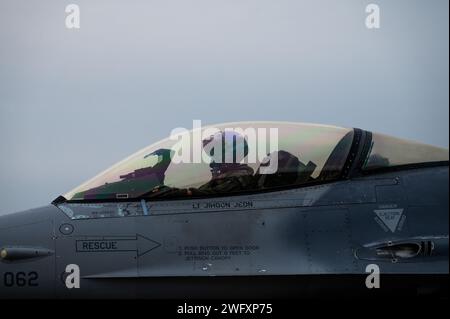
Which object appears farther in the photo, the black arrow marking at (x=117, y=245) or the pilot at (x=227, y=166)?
the pilot at (x=227, y=166)

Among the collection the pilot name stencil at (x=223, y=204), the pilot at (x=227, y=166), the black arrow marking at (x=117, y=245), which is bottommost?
the black arrow marking at (x=117, y=245)

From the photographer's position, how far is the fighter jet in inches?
229

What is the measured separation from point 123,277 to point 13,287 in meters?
0.91

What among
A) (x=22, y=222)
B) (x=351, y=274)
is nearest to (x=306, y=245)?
(x=351, y=274)

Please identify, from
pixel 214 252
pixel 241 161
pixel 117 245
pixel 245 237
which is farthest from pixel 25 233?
pixel 241 161

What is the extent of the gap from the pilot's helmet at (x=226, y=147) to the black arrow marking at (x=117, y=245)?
3.37 ft

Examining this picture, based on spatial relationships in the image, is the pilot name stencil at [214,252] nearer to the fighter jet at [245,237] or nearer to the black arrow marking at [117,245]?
the fighter jet at [245,237]

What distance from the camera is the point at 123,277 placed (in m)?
5.81

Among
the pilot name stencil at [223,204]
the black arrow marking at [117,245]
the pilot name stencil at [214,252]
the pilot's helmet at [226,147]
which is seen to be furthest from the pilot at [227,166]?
the black arrow marking at [117,245]

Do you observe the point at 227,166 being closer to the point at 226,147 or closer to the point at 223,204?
the point at 226,147

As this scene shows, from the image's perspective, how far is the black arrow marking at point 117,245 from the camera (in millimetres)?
5855
